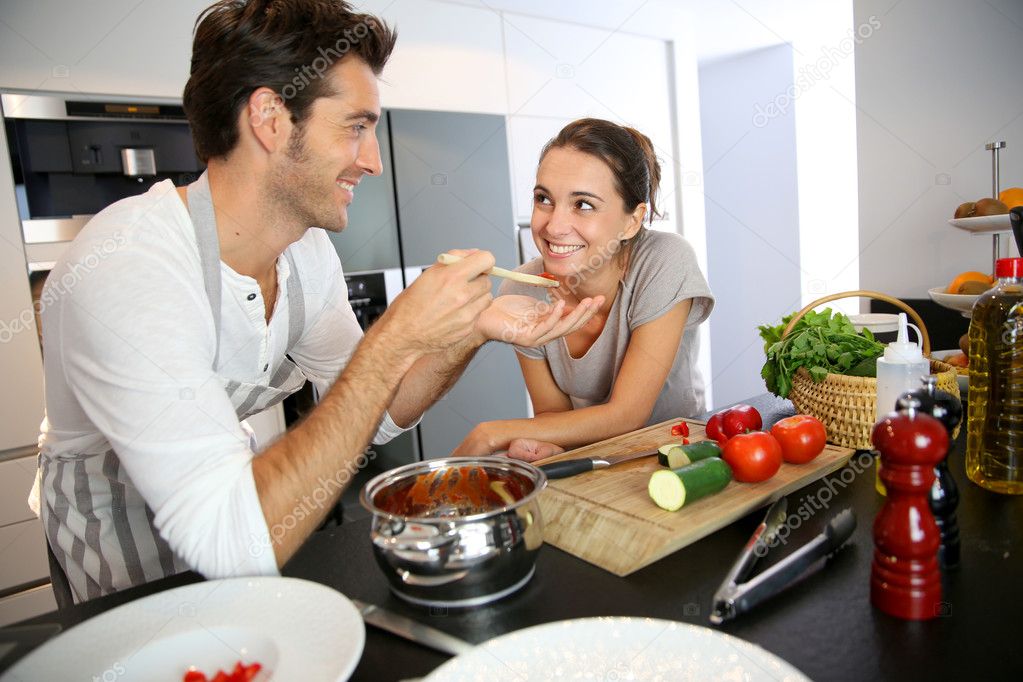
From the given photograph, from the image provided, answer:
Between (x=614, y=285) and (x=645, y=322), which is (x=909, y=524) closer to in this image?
(x=645, y=322)

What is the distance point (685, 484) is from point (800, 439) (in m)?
0.28

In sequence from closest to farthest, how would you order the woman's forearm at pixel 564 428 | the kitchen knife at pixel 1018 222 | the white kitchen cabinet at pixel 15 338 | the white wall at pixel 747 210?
the kitchen knife at pixel 1018 222 → the woman's forearm at pixel 564 428 → the white kitchen cabinet at pixel 15 338 → the white wall at pixel 747 210

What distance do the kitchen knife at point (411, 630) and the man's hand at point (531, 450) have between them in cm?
68

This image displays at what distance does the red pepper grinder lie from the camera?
0.70 m

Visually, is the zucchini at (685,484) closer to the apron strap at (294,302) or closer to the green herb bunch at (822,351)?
the green herb bunch at (822,351)

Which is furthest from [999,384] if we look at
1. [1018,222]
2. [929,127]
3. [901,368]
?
[929,127]

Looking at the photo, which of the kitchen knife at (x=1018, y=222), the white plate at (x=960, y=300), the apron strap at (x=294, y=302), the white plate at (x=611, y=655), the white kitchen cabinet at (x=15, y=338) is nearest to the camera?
the white plate at (x=611, y=655)

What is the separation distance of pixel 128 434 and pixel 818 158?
5026 millimetres

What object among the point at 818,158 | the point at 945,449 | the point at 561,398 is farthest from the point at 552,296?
the point at 818,158

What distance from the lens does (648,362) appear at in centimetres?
167

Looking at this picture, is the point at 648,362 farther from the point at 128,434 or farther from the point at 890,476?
the point at 128,434

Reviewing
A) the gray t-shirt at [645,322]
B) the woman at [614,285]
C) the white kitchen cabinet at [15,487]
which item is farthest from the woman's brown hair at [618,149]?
the white kitchen cabinet at [15,487]

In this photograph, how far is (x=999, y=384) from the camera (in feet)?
3.27

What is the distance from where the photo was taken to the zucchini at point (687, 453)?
108 centimetres
